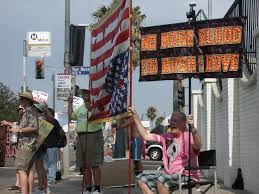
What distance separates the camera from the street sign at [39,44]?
934 inches

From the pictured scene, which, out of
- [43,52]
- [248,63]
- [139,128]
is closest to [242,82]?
[248,63]

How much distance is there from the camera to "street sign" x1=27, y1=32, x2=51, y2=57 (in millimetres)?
23731

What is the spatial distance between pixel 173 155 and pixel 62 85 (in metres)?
9.32

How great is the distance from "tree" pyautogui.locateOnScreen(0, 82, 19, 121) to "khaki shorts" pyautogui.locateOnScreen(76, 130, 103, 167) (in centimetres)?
5087

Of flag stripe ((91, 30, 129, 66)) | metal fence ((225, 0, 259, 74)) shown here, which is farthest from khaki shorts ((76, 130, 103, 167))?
metal fence ((225, 0, 259, 74))

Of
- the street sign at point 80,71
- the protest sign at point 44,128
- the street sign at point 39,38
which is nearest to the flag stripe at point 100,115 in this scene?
the protest sign at point 44,128

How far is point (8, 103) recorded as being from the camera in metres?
67.2

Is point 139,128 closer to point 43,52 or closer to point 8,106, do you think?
point 43,52

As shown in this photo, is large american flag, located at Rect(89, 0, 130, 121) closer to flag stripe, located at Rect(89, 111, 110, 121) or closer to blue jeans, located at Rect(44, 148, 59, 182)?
flag stripe, located at Rect(89, 111, 110, 121)

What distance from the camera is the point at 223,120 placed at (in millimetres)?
13734

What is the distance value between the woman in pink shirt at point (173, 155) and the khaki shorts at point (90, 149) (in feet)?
8.47

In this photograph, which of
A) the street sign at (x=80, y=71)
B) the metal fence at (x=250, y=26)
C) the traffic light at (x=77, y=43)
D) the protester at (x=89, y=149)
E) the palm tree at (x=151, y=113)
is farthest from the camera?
the palm tree at (x=151, y=113)

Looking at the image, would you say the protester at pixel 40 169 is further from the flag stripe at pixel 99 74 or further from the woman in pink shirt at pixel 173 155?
the woman in pink shirt at pixel 173 155

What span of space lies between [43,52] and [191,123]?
671 inches
